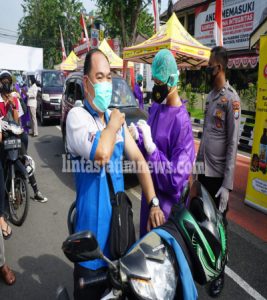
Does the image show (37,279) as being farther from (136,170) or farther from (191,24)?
(191,24)

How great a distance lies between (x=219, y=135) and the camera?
2824 millimetres

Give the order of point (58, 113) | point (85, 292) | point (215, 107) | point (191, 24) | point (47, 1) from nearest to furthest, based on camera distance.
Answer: point (85, 292) < point (215, 107) < point (58, 113) < point (191, 24) < point (47, 1)

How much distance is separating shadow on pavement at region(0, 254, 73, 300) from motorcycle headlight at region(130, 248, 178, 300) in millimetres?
1846

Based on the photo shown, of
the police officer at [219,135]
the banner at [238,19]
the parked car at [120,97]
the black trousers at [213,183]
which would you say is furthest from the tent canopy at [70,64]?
the black trousers at [213,183]

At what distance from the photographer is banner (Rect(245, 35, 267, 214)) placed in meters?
4.16

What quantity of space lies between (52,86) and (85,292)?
11.6m

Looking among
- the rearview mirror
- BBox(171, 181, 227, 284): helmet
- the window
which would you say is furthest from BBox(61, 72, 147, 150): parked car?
the window

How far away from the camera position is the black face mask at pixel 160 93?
208cm

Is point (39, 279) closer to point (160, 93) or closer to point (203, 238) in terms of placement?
point (160, 93)

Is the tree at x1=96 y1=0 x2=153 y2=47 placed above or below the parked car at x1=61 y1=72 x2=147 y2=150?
above

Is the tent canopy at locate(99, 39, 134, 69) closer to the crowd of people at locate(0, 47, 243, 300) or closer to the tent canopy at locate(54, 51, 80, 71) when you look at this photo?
the tent canopy at locate(54, 51, 80, 71)

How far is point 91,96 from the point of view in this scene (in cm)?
165

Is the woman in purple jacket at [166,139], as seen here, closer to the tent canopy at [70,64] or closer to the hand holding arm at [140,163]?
the hand holding arm at [140,163]

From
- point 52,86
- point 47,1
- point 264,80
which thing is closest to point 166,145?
point 264,80
